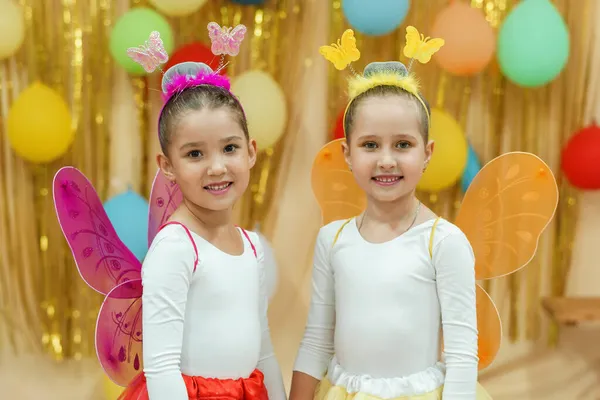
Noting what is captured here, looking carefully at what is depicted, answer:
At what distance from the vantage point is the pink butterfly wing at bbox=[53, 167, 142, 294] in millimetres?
1644

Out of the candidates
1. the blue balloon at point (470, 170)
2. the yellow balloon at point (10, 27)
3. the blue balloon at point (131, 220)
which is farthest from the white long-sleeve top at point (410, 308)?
the yellow balloon at point (10, 27)

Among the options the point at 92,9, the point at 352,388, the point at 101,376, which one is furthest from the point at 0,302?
the point at 352,388

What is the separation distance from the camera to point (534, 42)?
239 centimetres

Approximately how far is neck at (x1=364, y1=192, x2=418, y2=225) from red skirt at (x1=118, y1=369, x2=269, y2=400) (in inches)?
18.7

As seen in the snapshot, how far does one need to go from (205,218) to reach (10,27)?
1316 millimetres

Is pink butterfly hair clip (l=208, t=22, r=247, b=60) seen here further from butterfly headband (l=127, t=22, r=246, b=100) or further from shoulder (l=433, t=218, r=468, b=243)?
shoulder (l=433, t=218, r=468, b=243)

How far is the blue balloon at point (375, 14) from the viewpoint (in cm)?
238

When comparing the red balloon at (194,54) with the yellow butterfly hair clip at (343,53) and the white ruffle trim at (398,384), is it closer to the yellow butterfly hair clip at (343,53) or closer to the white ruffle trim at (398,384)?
the yellow butterfly hair clip at (343,53)

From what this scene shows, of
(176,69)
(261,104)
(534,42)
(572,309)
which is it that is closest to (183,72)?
(176,69)

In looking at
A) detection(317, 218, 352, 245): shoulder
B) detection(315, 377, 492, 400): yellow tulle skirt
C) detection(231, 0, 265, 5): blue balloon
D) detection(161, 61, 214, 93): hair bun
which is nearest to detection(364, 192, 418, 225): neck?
detection(317, 218, 352, 245): shoulder

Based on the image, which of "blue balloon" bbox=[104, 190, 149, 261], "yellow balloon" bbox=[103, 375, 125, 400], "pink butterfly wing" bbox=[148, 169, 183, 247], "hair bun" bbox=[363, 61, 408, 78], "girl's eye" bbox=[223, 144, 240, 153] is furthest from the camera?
"yellow balloon" bbox=[103, 375, 125, 400]

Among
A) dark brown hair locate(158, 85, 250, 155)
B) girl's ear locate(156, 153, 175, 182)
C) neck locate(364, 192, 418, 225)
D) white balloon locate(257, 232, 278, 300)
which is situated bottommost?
white balloon locate(257, 232, 278, 300)

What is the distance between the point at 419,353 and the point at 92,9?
5.88ft

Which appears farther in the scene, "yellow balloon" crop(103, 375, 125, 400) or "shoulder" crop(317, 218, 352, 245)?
"yellow balloon" crop(103, 375, 125, 400)
